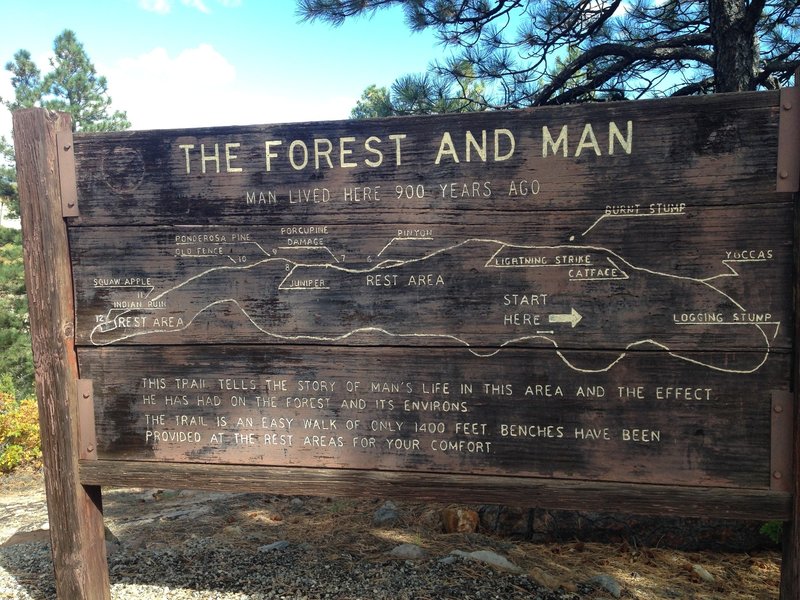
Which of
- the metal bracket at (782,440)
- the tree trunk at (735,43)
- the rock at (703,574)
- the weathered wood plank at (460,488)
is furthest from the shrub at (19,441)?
the tree trunk at (735,43)

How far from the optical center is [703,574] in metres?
3.66

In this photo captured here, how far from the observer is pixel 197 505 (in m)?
5.25

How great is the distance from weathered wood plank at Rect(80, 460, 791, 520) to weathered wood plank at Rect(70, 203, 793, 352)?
563 millimetres

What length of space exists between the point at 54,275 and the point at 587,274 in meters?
2.43

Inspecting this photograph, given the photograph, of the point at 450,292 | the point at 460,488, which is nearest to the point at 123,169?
the point at 450,292

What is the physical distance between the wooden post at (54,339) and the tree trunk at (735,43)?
4.15 meters

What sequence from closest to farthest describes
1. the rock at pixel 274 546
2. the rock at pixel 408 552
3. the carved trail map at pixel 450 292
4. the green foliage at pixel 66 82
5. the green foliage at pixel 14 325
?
the carved trail map at pixel 450 292 < the rock at pixel 408 552 < the rock at pixel 274 546 < the green foliage at pixel 14 325 < the green foliage at pixel 66 82

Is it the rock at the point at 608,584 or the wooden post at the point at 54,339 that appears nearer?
the wooden post at the point at 54,339

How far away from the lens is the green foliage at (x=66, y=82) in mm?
20719

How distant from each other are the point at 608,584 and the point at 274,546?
220 centimetres

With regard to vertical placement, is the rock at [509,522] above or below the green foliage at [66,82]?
below

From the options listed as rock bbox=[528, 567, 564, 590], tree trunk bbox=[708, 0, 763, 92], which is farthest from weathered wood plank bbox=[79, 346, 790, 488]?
tree trunk bbox=[708, 0, 763, 92]

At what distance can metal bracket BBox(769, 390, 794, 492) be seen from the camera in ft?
7.43

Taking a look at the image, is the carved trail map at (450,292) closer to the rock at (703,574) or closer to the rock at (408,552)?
the rock at (408,552)
